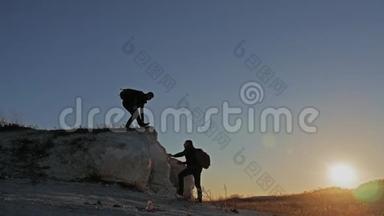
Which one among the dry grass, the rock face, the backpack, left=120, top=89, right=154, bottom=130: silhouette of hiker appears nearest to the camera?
the backpack

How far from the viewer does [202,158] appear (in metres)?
21.0

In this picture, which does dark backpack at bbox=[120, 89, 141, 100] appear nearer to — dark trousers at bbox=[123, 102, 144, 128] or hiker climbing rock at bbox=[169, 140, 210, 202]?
→ dark trousers at bbox=[123, 102, 144, 128]

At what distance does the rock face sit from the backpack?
9.18 ft

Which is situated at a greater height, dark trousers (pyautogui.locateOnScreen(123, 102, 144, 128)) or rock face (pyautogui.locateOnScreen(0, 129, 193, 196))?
dark trousers (pyautogui.locateOnScreen(123, 102, 144, 128))

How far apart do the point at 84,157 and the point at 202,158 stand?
13.4ft

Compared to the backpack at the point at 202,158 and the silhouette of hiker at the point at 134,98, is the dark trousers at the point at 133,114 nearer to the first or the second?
the silhouette of hiker at the point at 134,98

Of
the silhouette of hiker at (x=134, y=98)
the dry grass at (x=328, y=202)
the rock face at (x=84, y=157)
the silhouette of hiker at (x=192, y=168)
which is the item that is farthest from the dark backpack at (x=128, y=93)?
the dry grass at (x=328, y=202)

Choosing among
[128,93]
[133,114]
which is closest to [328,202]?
[133,114]

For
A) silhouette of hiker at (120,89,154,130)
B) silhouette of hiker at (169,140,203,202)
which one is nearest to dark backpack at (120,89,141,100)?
silhouette of hiker at (120,89,154,130)

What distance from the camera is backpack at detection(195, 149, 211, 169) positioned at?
68.8 feet

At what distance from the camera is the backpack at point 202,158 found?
68.8 ft

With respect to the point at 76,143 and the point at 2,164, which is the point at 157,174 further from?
the point at 2,164

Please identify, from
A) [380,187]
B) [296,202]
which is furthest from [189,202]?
[380,187]

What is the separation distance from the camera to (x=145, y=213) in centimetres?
1568
